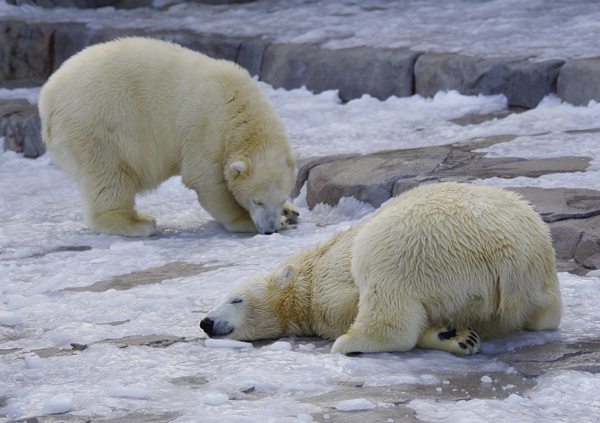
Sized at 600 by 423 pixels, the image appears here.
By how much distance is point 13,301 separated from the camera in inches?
122

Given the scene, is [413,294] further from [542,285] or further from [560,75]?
[560,75]

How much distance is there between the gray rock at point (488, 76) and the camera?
6172mm

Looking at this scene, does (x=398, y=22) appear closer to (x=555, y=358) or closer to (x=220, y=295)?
(x=220, y=295)

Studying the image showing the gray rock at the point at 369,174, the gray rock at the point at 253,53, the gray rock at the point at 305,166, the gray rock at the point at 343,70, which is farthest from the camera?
the gray rock at the point at 253,53

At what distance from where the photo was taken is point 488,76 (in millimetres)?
6574

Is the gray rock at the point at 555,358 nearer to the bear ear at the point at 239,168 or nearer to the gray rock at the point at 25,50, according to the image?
the bear ear at the point at 239,168

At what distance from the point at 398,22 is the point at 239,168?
17.0 ft

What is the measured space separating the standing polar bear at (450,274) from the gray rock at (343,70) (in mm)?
4935

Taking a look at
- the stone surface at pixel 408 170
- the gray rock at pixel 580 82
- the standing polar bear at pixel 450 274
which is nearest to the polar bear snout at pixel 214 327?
the standing polar bear at pixel 450 274

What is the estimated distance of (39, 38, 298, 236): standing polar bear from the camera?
4523 millimetres

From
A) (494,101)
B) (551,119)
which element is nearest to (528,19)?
(494,101)

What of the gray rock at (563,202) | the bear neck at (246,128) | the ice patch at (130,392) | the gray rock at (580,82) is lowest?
the ice patch at (130,392)

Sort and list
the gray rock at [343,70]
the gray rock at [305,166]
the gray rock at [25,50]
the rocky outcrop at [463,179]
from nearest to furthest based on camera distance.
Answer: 1. the rocky outcrop at [463,179]
2. the gray rock at [305,166]
3. the gray rock at [343,70]
4. the gray rock at [25,50]

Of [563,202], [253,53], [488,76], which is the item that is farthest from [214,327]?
[253,53]
